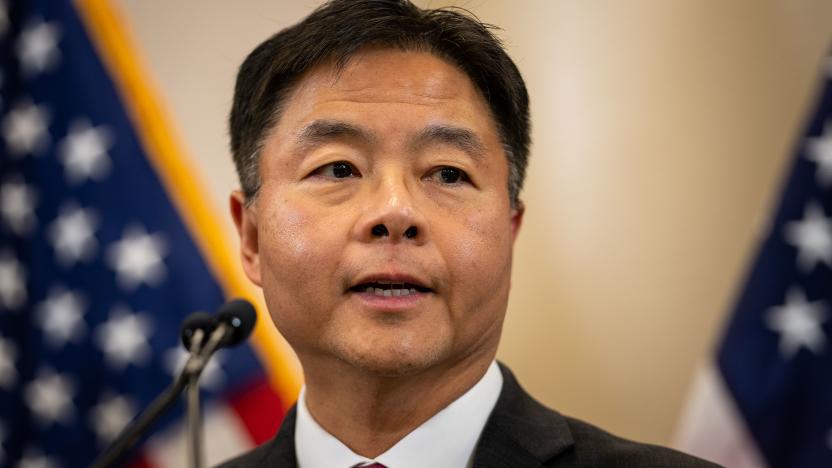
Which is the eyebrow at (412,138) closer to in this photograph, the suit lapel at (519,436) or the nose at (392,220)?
the nose at (392,220)

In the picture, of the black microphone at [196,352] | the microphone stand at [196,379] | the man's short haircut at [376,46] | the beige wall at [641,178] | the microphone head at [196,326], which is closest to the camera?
the microphone stand at [196,379]

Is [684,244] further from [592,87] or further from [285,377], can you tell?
[285,377]

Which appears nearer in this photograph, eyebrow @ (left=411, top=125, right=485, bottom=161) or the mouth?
the mouth

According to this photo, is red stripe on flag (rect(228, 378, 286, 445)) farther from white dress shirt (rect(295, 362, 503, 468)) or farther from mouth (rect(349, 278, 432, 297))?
mouth (rect(349, 278, 432, 297))

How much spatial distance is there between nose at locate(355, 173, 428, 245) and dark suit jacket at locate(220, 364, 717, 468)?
40 centimetres

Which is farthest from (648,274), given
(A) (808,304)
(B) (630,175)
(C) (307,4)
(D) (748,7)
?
(C) (307,4)

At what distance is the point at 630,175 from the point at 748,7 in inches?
24.4

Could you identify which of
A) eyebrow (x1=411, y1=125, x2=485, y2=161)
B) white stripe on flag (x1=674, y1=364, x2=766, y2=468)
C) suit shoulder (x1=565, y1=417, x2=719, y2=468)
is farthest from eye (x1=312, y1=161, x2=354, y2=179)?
white stripe on flag (x1=674, y1=364, x2=766, y2=468)

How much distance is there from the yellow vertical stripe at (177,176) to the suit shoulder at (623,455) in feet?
5.23

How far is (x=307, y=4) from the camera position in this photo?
3053 millimetres

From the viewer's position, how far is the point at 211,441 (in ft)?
10.1

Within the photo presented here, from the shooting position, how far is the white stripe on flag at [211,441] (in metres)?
3.04

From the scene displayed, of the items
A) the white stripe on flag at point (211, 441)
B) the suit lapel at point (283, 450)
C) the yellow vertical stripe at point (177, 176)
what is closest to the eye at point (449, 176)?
the suit lapel at point (283, 450)

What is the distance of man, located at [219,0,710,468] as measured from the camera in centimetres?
148
